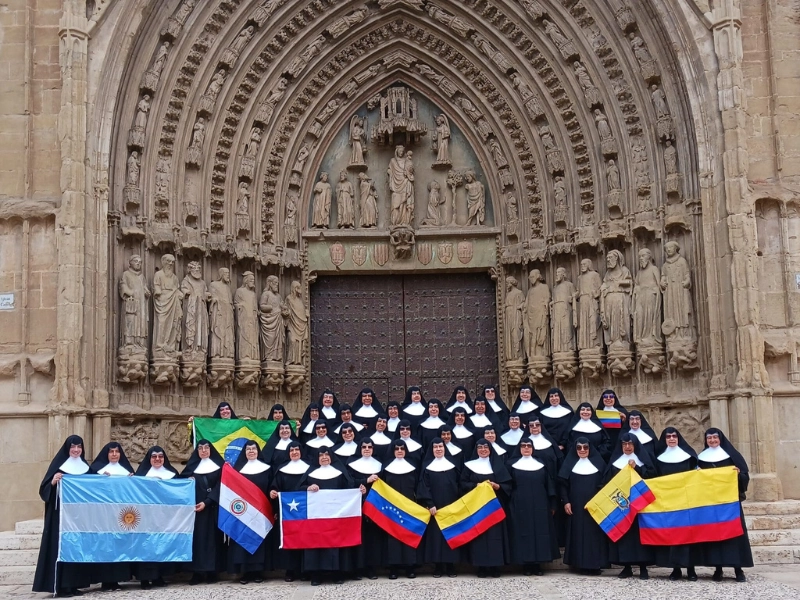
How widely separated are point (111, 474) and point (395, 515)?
9.08 feet

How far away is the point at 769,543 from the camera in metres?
9.81

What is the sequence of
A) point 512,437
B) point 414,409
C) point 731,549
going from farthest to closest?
point 414,409 → point 512,437 → point 731,549

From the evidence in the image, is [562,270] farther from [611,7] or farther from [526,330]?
[611,7]

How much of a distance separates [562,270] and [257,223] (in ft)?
14.3

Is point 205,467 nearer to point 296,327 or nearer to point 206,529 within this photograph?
point 206,529

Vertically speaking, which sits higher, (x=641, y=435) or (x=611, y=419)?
(x=611, y=419)

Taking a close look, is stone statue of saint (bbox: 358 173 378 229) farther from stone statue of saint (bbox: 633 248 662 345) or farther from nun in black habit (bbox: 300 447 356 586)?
nun in black habit (bbox: 300 447 356 586)

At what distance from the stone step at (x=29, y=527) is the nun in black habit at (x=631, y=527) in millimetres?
5962

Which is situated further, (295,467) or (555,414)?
(555,414)

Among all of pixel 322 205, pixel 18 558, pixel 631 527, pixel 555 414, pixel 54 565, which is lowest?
pixel 18 558

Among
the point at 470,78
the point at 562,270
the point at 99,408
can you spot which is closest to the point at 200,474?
the point at 99,408

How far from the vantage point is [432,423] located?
34.6ft

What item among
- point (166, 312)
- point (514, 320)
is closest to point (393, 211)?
point (514, 320)

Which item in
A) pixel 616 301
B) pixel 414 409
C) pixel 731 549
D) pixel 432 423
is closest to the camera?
pixel 731 549
